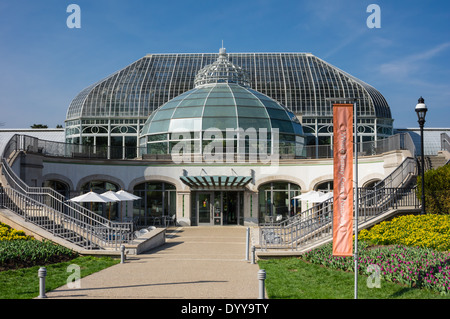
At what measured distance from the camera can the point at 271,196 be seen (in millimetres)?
30594

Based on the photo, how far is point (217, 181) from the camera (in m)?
29.1

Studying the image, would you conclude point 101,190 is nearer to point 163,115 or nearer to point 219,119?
point 163,115

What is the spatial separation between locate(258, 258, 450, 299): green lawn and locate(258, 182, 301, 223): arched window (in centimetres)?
1678

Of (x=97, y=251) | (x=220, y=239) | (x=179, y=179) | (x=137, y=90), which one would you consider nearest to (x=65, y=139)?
(x=137, y=90)

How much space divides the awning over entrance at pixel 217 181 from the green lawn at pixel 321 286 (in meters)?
15.3

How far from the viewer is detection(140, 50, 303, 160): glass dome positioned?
32188 mm

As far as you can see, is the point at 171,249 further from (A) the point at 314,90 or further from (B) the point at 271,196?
(A) the point at 314,90

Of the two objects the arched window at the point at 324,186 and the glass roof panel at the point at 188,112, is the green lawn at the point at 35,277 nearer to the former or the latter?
the arched window at the point at 324,186

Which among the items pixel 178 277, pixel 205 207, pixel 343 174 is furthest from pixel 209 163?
pixel 343 174

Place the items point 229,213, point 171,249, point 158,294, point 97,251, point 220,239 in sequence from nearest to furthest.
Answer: point 158,294 → point 97,251 → point 171,249 → point 220,239 → point 229,213

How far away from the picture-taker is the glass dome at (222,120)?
32188mm

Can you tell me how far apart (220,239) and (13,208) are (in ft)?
32.0

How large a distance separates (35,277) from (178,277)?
12.5 feet
